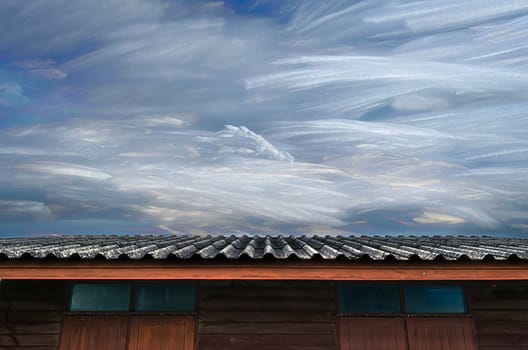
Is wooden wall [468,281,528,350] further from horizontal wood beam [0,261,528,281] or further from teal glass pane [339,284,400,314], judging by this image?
horizontal wood beam [0,261,528,281]

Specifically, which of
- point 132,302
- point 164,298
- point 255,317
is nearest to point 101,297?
point 132,302

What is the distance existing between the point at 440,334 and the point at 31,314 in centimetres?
562

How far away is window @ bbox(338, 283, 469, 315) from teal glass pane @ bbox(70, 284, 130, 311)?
118 inches

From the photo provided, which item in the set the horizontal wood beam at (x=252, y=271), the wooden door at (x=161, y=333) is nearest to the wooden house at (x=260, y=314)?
the wooden door at (x=161, y=333)

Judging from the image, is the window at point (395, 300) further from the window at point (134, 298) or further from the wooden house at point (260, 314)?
the window at point (134, 298)

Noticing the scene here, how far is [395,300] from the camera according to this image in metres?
6.52

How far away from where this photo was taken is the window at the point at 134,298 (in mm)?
6441

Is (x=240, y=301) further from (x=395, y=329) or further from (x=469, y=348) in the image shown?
(x=469, y=348)

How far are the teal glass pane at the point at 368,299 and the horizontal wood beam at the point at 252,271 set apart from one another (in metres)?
1.26

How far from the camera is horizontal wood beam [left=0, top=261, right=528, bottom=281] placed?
5270 mm

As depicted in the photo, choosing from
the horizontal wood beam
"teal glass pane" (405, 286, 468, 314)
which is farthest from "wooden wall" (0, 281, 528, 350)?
the horizontal wood beam

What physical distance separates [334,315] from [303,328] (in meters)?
0.46

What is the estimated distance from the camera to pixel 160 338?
20.8ft

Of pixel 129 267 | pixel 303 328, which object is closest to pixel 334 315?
pixel 303 328
